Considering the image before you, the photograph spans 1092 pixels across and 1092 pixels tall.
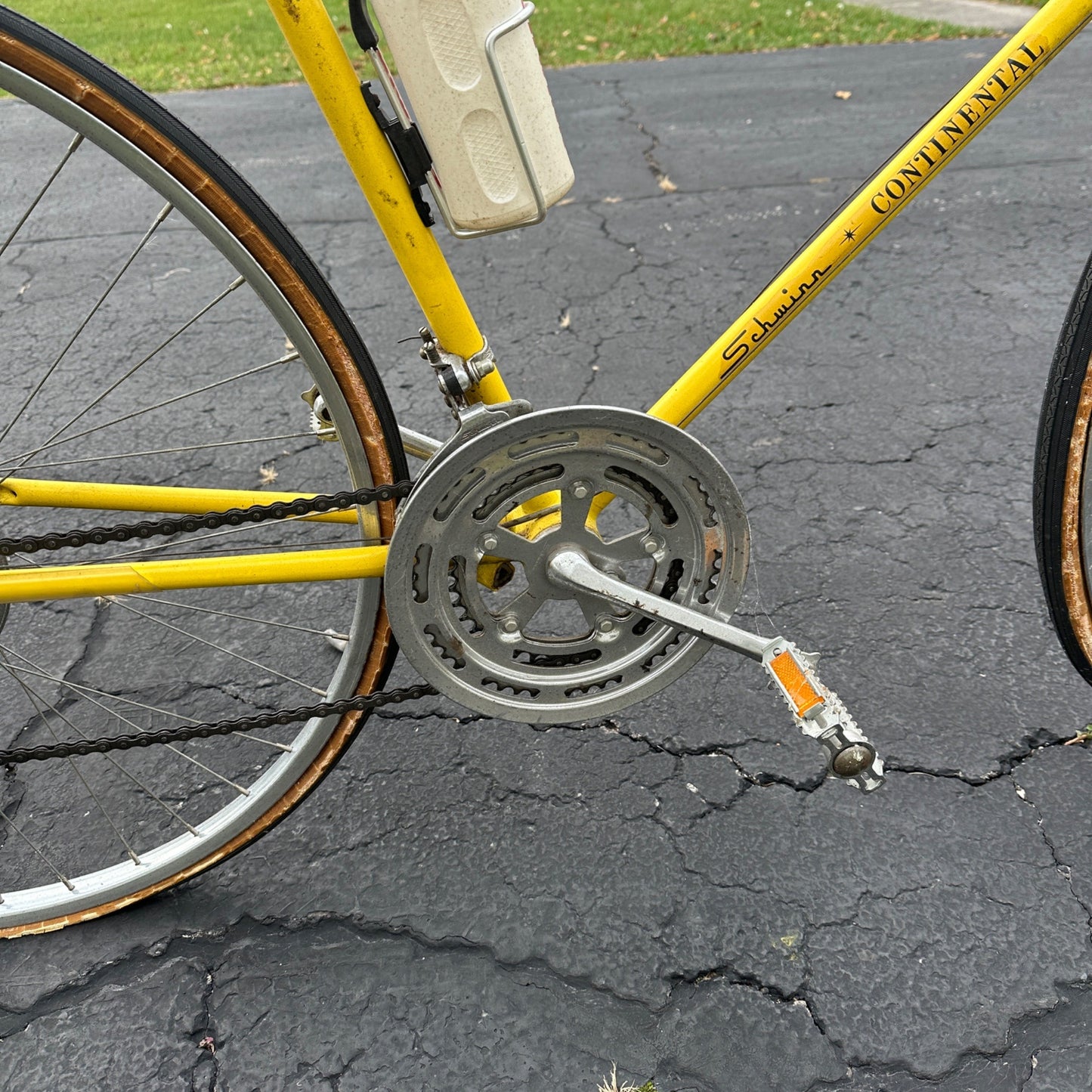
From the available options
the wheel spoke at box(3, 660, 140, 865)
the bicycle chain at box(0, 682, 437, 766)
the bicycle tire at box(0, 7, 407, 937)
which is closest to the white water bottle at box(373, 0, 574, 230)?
the bicycle tire at box(0, 7, 407, 937)

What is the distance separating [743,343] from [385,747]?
3.57ft

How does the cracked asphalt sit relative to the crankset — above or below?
below

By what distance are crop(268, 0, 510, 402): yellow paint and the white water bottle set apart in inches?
2.3

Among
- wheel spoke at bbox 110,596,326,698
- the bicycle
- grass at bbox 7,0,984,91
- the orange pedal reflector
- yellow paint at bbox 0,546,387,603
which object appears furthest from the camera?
grass at bbox 7,0,984,91

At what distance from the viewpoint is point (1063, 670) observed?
6.50 feet

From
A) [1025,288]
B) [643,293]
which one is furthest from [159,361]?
[1025,288]

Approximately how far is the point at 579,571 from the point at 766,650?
0.98 ft

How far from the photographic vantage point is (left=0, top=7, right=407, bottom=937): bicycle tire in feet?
3.43

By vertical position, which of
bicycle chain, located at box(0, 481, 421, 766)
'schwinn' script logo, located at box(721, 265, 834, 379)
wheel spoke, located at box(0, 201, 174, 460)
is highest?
wheel spoke, located at box(0, 201, 174, 460)

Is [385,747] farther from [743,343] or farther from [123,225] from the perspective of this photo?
[123,225]

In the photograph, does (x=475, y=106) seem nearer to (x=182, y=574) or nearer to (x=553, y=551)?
(x=553, y=551)

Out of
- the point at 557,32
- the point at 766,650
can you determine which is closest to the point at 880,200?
the point at 766,650

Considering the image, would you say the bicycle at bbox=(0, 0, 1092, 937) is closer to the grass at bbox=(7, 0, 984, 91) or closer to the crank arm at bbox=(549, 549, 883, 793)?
the crank arm at bbox=(549, 549, 883, 793)

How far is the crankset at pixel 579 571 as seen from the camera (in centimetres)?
122
